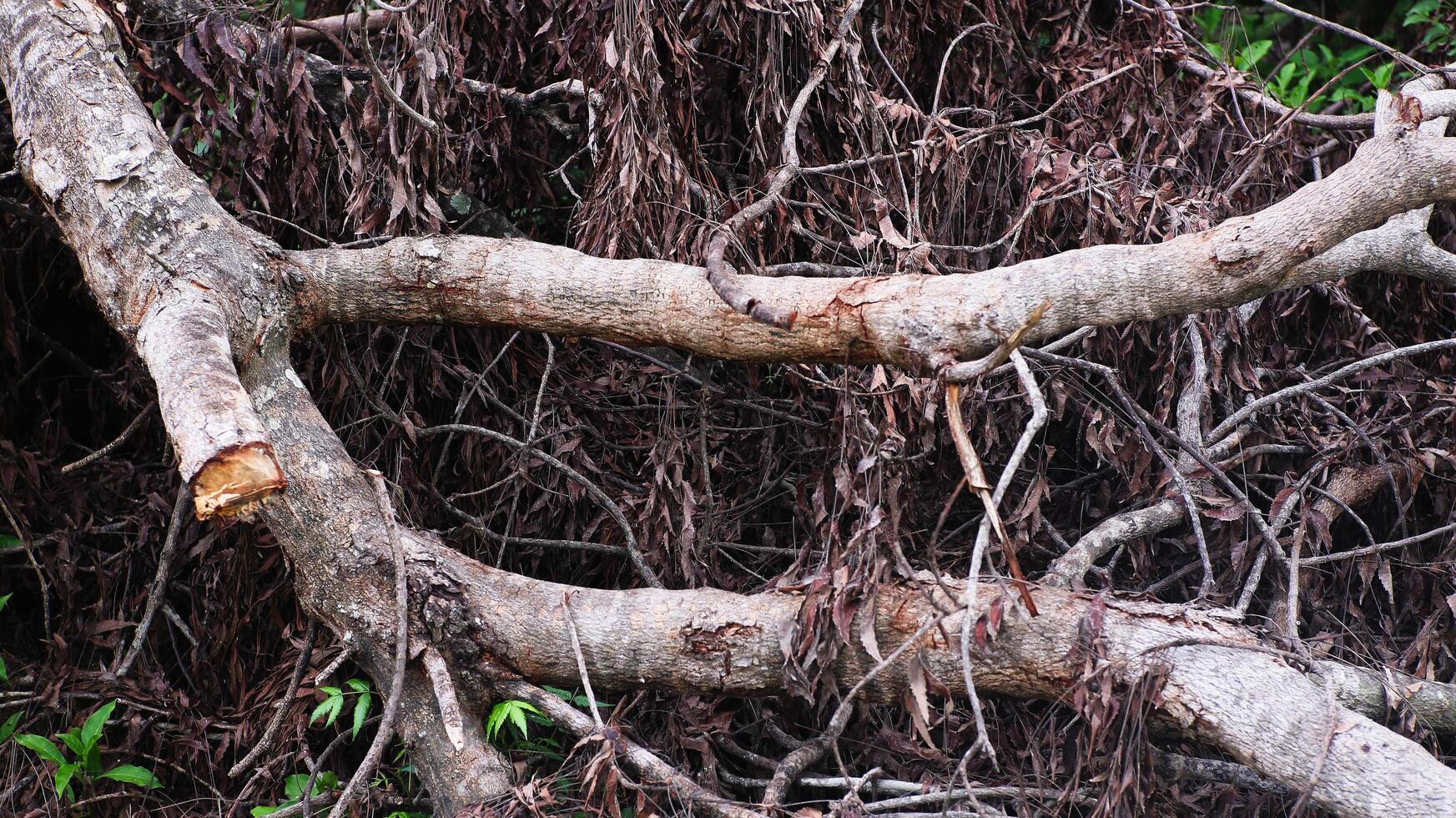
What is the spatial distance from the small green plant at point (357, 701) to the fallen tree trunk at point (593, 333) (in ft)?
0.67

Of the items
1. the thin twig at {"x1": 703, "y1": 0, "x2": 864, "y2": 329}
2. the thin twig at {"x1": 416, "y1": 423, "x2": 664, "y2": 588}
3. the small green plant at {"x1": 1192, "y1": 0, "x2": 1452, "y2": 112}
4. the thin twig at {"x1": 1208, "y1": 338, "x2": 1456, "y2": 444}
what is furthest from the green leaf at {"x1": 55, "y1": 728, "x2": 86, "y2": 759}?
the small green plant at {"x1": 1192, "y1": 0, "x2": 1452, "y2": 112}

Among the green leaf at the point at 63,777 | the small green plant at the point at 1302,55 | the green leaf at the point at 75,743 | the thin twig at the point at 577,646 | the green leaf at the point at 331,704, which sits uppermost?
the small green plant at the point at 1302,55

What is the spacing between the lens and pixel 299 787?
2.41 meters

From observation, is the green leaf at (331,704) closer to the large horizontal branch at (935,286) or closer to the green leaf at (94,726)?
the green leaf at (94,726)

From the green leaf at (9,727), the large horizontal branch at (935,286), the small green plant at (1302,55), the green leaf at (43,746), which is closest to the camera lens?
the large horizontal branch at (935,286)

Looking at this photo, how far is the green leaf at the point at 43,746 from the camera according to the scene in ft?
8.16

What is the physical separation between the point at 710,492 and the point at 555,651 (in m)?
0.60

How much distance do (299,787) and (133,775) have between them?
1.53 feet

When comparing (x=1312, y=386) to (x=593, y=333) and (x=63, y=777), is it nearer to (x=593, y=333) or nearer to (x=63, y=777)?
(x=593, y=333)

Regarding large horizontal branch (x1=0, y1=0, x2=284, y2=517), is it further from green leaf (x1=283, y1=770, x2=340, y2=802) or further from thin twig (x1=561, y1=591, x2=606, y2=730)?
green leaf (x1=283, y1=770, x2=340, y2=802)

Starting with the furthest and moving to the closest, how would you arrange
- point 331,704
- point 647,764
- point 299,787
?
point 299,787 < point 331,704 < point 647,764

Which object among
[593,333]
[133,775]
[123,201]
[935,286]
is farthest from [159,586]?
[935,286]

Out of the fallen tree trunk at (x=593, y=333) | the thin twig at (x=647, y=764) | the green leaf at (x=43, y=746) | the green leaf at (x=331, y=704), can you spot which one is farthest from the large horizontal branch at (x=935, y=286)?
the green leaf at (x=43, y=746)

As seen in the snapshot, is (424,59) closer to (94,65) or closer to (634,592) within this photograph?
(94,65)
